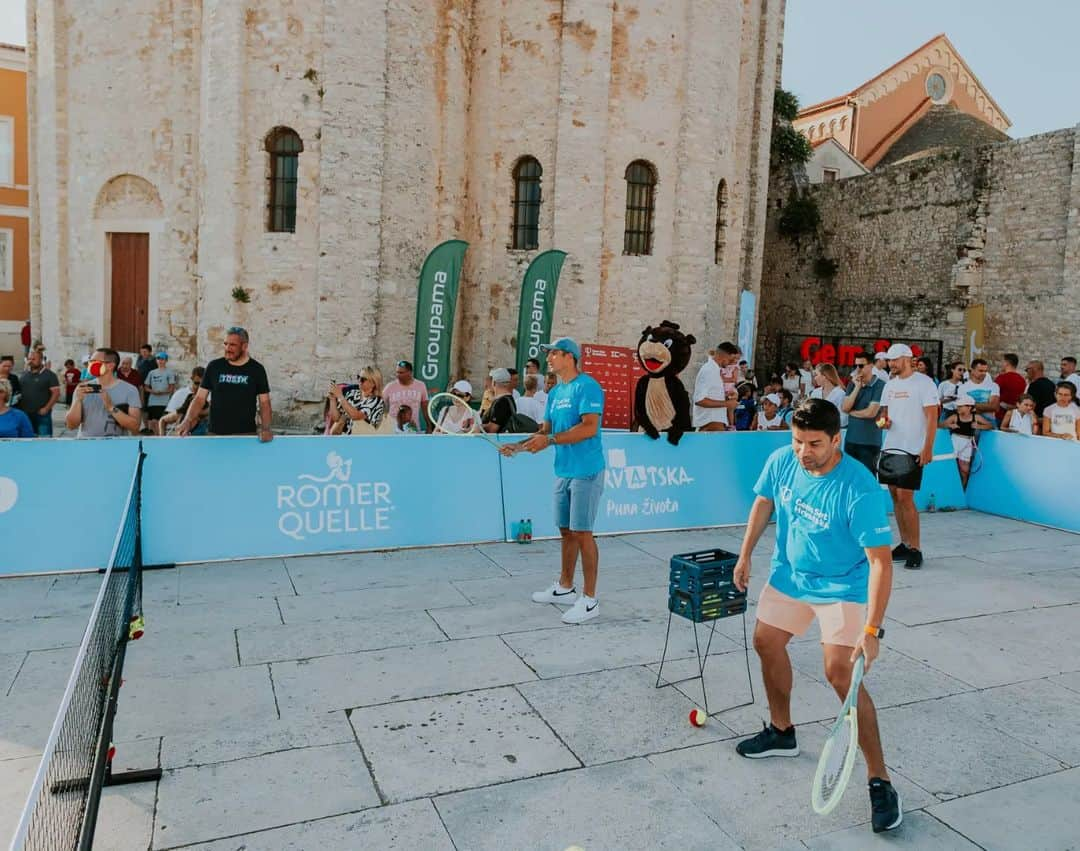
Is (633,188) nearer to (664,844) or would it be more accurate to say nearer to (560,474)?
(560,474)

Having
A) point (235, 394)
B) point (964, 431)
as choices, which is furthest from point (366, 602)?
point (964, 431)

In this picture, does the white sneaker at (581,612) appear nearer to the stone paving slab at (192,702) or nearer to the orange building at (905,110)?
the stone paving slab at (192,702)

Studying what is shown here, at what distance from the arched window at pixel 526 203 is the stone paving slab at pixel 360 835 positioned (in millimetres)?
18021

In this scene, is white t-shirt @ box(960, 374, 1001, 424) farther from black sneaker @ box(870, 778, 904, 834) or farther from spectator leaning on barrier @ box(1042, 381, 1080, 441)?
black sneaker @ box(870, 778, 904, 834)

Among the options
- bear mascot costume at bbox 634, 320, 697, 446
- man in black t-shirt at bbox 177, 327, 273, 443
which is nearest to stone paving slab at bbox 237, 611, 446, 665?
man in black t-shirt at bbox 177, 327, 273, 443

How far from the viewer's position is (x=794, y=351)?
99.2 ft

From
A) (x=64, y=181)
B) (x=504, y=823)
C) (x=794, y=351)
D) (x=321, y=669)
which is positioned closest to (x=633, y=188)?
(x=794, y=351)

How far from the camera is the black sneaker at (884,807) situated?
423 centimetres

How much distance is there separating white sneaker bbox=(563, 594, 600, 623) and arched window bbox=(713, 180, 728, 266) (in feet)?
55.9

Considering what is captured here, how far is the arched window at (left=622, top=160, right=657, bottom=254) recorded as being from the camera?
2145 centimetres

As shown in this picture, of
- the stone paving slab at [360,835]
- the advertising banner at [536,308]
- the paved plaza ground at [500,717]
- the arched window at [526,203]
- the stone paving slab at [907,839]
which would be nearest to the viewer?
the stone paving slab at [360,835]

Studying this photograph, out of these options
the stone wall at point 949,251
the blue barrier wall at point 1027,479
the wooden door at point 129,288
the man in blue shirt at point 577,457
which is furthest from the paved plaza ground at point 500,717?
the stone wall at point 949,251

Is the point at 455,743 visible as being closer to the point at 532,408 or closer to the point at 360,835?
the point at 360,835

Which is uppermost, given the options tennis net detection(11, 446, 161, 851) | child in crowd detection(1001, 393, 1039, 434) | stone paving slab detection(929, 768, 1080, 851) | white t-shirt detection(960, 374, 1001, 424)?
white t-shirt detection(960, 374, 1001, 424)
